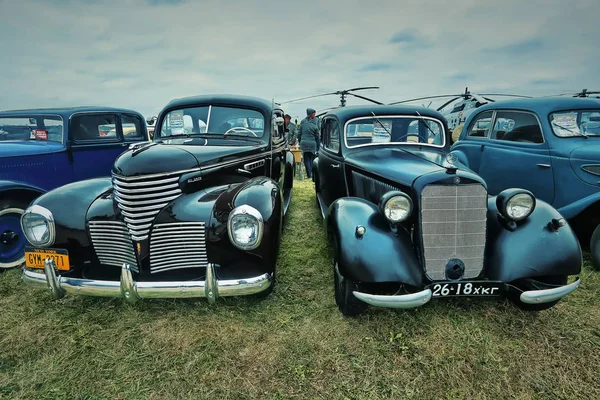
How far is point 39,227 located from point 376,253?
2.77m

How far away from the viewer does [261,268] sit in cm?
258

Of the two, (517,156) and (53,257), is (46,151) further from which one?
(517,156)

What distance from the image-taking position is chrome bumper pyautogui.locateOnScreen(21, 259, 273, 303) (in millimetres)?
2375

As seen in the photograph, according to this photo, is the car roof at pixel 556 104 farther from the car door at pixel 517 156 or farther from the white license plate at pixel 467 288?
the white license plate at pixel 467 288

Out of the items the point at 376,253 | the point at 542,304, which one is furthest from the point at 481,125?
the point at 376,253

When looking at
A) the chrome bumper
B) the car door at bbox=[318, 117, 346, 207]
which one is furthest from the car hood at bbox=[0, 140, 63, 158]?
the car door at bbox=[318, 117, 346, 207]

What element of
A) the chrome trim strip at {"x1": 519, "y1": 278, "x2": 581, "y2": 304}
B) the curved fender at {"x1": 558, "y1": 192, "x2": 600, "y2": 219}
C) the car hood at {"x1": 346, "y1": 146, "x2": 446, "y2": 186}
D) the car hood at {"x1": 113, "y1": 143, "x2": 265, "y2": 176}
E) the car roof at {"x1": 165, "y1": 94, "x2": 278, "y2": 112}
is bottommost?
the chrome trim strip at {"x1": 519, "y1": 278, "x2": 581, "y2": 304}

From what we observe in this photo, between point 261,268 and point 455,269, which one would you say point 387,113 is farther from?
point 261,268

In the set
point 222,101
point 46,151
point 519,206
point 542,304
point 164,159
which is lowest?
point 542,304

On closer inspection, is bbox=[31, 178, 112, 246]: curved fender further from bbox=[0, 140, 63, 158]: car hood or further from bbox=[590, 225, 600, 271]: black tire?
bbox=[590, 225, 600, 271]: black tire

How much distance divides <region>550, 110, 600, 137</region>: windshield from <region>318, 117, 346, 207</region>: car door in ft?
9.50

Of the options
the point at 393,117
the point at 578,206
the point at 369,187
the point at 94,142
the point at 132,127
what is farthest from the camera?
the point at 132,127

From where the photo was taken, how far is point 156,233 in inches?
103

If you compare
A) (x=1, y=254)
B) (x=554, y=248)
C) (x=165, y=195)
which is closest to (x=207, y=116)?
(x=165, y=195)
